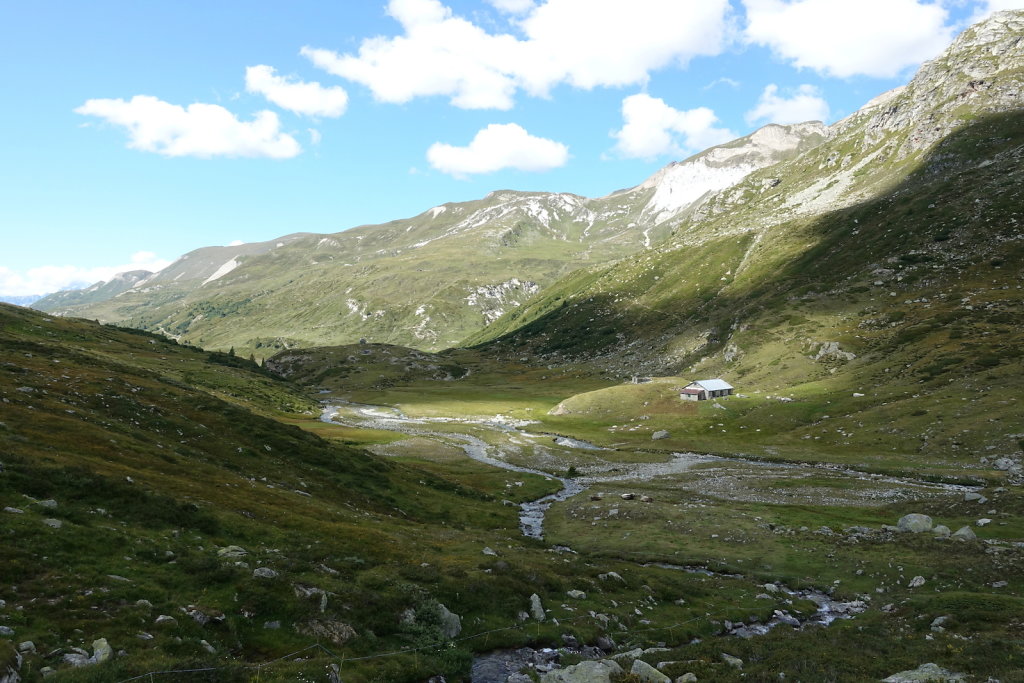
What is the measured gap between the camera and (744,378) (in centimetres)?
16125

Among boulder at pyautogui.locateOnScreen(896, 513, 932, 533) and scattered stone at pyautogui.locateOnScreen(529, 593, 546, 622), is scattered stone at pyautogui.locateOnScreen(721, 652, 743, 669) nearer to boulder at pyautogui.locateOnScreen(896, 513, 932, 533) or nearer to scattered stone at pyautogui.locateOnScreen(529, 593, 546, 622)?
scattered stone at pyautogui.locateOnScreen(529, 593, 546, 622)

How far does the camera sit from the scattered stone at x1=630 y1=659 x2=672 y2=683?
19828mm

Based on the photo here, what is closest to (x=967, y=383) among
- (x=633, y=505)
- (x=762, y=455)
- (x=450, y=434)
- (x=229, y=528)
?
(x=762, y=455)

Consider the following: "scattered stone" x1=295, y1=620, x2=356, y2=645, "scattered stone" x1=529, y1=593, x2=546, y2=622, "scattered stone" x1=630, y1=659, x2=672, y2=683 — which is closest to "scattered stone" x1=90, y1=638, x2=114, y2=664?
"scattered stone" x1=295, y1=620, x2=356, y2=645

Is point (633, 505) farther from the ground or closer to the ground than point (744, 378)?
closer to the ground

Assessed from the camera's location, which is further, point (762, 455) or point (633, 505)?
point (762, 455)

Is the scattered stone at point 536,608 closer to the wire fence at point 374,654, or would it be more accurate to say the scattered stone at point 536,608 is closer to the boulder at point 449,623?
the wire fence at point 374,654

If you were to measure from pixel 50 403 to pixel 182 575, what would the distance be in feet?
116

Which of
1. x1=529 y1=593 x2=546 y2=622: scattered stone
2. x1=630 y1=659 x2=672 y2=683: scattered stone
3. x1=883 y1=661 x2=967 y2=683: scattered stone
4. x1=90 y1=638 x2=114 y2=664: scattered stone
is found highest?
x1=883 y1=661 x2=967 y2=683: scattered stone

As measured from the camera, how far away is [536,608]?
29.2 m

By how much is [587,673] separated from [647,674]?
228 cm

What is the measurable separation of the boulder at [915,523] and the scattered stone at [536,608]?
120ft

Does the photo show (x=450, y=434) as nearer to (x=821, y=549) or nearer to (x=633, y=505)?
(x=633, y=505)

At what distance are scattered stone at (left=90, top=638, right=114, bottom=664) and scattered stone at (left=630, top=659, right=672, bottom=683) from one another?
1817cm
